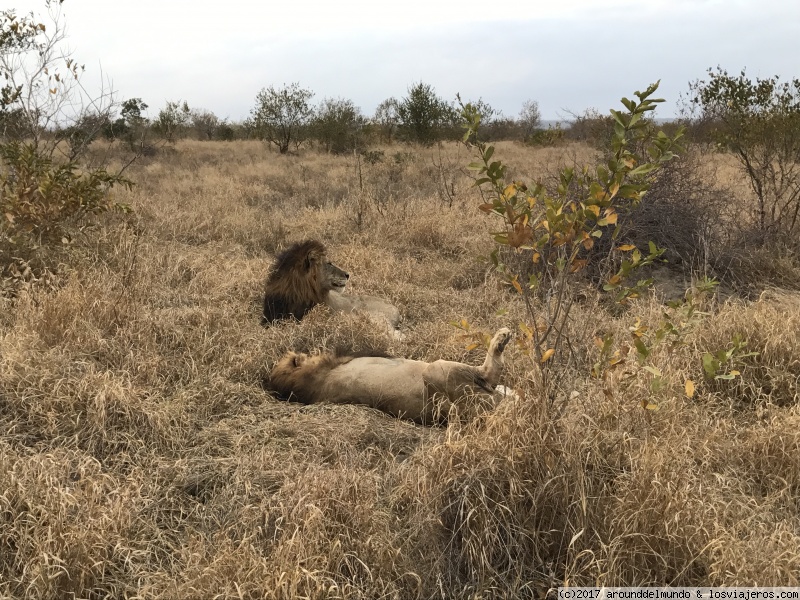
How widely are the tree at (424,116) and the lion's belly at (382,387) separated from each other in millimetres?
19495

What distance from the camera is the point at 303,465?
333cm

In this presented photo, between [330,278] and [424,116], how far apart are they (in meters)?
18.4

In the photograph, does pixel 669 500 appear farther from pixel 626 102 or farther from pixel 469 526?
pixel 626 102

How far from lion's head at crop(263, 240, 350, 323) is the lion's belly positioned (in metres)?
1.47

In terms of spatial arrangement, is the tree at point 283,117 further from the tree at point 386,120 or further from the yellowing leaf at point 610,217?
the yellowing leaf at point 610,217

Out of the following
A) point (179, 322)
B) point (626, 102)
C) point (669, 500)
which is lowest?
point (669, 500)

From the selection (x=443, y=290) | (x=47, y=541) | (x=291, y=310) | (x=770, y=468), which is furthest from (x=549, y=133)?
(x=47, y=541)

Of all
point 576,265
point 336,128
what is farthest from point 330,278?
point 336,128

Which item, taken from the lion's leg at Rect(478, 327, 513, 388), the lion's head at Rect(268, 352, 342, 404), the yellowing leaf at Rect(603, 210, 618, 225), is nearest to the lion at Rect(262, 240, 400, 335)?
the lion's head at Rect(268, 352, 342, 404)

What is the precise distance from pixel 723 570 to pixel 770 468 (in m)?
1.10

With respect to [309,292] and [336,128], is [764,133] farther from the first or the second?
[336,128]

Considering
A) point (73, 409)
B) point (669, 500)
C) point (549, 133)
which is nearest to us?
point (669, 500)

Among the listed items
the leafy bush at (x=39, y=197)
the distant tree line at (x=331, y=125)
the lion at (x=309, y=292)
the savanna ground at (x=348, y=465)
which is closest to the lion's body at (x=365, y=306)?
the lion at (x=309, y=292)

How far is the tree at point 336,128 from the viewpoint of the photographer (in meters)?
22.5
